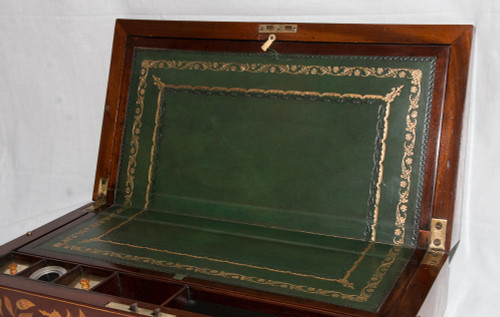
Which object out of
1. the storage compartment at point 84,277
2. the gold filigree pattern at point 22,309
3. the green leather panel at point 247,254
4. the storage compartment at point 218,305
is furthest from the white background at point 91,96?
the gold filigree pattern at point 22,309

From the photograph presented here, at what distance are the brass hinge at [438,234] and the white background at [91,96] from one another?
41cm

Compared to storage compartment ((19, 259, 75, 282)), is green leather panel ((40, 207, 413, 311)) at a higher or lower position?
higher

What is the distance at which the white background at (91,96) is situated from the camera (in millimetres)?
2367

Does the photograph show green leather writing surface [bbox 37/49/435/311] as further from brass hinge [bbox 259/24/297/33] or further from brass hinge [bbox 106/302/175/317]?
brass hinge [bbox 106/302/175/317]

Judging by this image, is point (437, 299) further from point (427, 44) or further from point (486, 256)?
point (427, 44)

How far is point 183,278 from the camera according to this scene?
1.89 m

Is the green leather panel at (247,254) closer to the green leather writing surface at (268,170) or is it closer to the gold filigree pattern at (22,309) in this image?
the green leather writing surface at (268,170)

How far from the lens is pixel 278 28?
2332 millimetres

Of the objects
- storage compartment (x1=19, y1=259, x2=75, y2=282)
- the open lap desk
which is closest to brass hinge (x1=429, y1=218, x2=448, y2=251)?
the open lap desk

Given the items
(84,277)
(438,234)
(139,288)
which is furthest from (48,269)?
(438,234)

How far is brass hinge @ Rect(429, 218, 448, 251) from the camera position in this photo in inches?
81.7

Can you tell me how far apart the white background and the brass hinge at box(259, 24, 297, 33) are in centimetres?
27

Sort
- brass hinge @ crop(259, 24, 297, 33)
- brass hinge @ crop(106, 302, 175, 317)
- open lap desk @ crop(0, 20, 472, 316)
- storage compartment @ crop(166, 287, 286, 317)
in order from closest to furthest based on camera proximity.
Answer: brass hinge @ crop(106, 302, 175, 317) → storage compartment @ crop(166, 287, 286, 317) → open lap desk @ crop(0, 20, 472, 316) → brass hinge @ crop(259, 24, 297, 33)

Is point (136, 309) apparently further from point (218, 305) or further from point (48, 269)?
point (48, 269)
